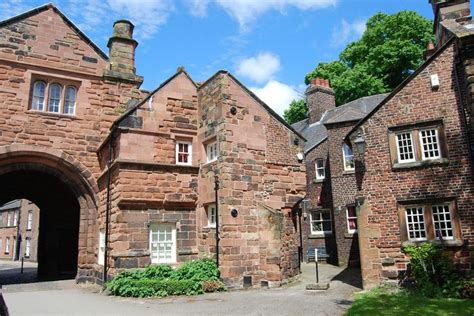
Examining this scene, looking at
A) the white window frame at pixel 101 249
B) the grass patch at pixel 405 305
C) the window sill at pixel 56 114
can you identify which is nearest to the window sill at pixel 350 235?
the grass patch at pixel 405 305

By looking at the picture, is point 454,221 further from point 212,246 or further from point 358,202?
point 212,246

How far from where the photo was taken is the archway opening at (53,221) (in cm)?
2184

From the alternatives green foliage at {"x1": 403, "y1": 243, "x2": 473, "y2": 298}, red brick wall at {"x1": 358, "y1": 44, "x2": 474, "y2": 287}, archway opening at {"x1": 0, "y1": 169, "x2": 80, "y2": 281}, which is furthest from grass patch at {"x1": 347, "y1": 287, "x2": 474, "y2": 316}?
archway opening at {"x1": 0, "y1": 169, "x2": 80, "y2": 281}

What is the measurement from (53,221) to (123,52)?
429 inches

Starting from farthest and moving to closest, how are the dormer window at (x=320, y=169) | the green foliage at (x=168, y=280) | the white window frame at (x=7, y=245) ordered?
1. the white window frame at (x=7, y=245)
2. the dormer window at (x=320, y=169)
3. the green foliage at (x=168, y=280)

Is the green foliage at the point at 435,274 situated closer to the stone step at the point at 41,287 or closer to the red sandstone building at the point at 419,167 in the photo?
the red sandstone building at the point at 419,167

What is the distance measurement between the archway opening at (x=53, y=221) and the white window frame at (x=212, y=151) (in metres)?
10.3

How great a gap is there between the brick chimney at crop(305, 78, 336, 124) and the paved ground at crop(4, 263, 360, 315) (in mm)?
16514

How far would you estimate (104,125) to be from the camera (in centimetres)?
1792

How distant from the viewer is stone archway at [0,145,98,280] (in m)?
16.5

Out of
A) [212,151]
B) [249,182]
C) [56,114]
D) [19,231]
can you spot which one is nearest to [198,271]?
[249,182]

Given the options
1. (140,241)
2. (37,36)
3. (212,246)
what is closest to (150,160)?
(140,241)

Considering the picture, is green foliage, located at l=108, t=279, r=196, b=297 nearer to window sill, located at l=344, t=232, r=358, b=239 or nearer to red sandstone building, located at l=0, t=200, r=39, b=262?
window sill, located at l=344, t=232, r=358, b=239

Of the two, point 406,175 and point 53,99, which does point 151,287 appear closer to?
point 406,175
